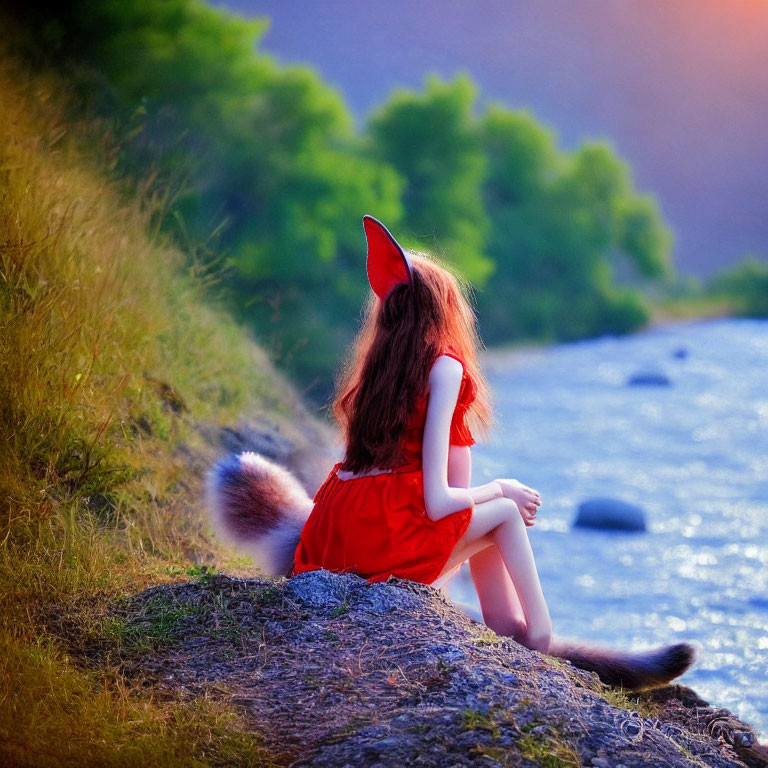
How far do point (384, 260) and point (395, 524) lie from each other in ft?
2.24

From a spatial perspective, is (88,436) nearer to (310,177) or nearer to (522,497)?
(522,497)

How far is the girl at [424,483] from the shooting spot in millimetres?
2410

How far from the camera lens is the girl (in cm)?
241

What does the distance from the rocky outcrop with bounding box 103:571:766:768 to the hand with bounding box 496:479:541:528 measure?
1.05 feet

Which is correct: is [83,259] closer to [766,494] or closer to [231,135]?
[766,494]

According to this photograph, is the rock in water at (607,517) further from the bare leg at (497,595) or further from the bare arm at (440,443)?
the bare arm at (440,443)

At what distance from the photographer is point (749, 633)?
4.00 meters

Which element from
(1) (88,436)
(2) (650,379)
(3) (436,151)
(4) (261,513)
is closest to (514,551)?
(4) (261,513)

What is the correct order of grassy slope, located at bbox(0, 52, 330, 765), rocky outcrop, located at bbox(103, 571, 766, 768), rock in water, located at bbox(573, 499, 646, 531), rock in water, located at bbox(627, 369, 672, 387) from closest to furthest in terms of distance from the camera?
rocky outcrop, located at bbox(103, 571, 766, 768), grassy slope, located at bbox(0, 52, 330, 765), rock in water, located at bbox(573, 499, 646, 531), rock in water, located at bbox(627, 369, 672, 387)

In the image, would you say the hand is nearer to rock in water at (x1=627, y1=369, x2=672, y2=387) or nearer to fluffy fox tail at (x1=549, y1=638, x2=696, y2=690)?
fluffy fox tail at (x1=549, y1=638, x2=696, y2=690)

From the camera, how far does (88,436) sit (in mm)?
3033

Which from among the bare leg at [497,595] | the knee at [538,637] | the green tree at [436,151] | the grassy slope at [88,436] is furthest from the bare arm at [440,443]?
the green tree at [436,151]

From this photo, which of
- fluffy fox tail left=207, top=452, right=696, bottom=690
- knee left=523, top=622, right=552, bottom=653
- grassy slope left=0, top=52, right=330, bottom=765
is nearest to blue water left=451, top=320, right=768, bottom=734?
knee left=523, top=622, right=552, bottom=653

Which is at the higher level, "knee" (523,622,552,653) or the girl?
the girl
